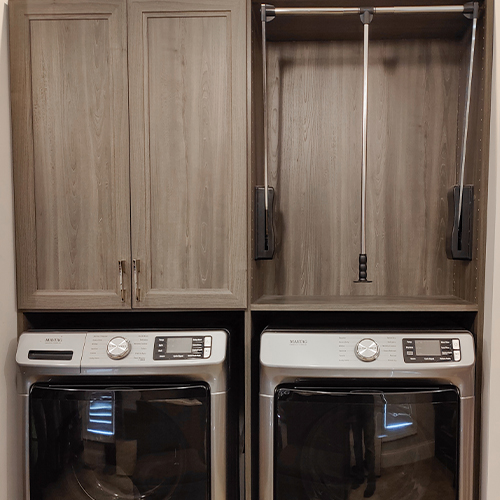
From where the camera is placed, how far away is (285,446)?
1.36m

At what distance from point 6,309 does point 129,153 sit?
1.95 ft

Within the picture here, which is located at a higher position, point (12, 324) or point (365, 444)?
point (12, 324)

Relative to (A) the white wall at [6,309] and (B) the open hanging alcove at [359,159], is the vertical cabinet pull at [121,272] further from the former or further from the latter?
(B) the open hanging alcove at [359,159]

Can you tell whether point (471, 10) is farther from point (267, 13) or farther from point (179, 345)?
point (179, 345)

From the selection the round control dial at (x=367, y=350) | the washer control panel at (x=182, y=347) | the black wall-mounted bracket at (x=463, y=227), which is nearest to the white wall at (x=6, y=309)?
the washer control panel at (x=182, y=347)

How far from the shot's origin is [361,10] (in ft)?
4.74

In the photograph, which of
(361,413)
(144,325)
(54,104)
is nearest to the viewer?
(361,413)

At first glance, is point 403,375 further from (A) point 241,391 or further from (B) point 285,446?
(A) point 241,391

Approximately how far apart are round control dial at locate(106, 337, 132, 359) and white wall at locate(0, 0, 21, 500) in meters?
0.32

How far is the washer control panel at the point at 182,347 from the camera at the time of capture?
138 cm

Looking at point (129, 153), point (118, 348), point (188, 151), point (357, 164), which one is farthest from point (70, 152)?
point (357, 164)

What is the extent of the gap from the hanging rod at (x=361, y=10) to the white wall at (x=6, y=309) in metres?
0.83

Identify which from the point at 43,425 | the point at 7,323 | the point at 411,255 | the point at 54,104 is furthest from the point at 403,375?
the point at 54,104

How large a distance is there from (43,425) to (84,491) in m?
0.23
